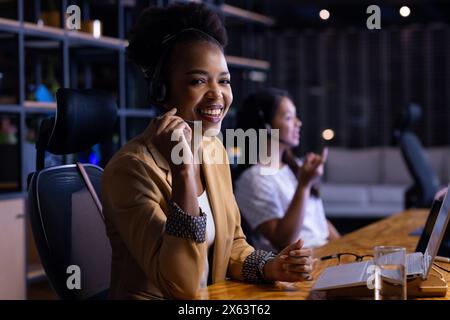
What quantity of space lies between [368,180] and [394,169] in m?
0.29

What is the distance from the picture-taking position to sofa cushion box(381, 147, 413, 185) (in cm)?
693

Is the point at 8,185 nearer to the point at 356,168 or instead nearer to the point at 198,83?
the point at 198,83

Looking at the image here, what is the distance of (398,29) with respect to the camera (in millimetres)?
7492

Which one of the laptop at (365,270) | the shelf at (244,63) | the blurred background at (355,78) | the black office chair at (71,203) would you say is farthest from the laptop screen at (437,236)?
the shelf at (244,63)

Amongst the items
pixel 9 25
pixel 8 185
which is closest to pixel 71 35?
pixel 9 25

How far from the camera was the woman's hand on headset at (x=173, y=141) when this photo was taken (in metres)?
1.26

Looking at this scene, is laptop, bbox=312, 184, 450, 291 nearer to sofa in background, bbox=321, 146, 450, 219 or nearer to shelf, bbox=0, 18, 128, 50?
shelf, bbox=0, 18, 128, 50

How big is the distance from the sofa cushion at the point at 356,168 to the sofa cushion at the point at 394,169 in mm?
65

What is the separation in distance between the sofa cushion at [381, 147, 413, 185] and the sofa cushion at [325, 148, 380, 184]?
65mm

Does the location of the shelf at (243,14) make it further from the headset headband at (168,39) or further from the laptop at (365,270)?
the laptop at (365,270)

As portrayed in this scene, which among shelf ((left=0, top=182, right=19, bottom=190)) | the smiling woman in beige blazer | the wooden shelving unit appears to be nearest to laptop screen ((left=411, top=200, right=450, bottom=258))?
the smiling woman in beige blazer

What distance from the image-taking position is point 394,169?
22.8 ft
